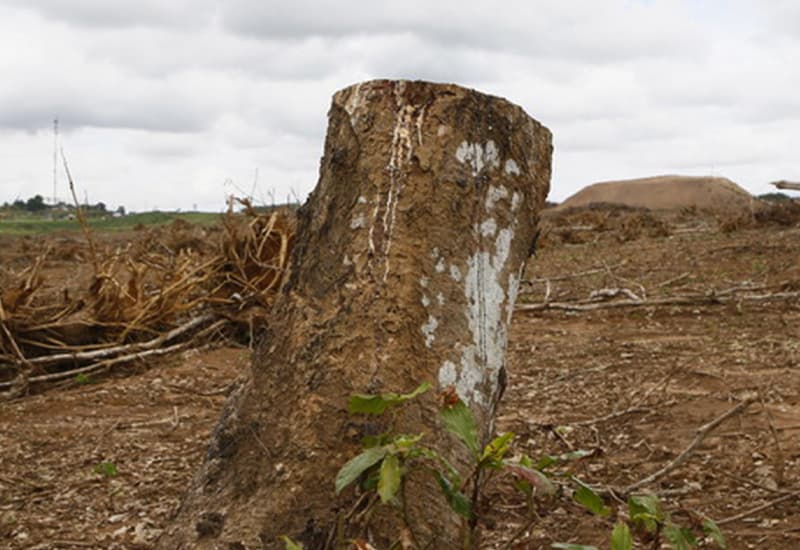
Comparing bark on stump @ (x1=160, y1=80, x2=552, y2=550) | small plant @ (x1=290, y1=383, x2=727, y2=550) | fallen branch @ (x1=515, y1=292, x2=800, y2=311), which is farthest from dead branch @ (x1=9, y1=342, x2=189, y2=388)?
small plant @ (x1=290, y1=383, x2=727, y2=550)

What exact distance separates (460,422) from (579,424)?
1.77 meters

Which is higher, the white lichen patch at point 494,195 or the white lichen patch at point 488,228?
the white lichen patch at point 494,195

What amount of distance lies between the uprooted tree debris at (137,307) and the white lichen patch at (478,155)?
2.75m

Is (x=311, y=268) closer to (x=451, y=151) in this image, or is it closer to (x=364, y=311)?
(x=364, y=311)

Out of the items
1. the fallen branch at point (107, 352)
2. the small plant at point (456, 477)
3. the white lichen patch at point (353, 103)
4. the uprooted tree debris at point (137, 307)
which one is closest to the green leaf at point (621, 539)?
the small plant at point (456, 477)

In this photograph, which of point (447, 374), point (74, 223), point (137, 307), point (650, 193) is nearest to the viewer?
point (447, 374)

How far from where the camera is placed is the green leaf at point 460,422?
1.59m

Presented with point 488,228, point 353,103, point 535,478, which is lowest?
point 535,478

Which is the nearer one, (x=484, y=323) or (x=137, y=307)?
(x=484, y=323)

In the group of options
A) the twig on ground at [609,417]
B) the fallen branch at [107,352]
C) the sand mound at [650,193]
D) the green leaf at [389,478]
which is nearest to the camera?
the green leaf at [389,478]

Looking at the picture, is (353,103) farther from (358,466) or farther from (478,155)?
(358,466)

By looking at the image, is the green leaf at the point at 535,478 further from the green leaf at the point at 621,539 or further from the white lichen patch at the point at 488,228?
the white lichen patch at the point at 488,228

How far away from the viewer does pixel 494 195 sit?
218 centimetres

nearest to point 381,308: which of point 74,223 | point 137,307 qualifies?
point 137,307
